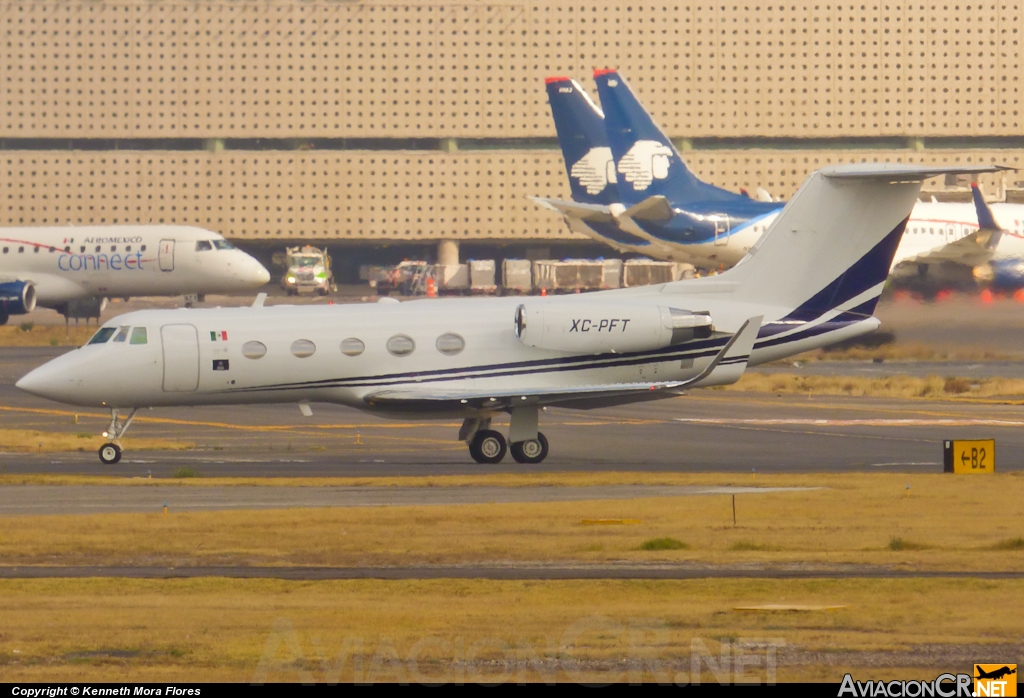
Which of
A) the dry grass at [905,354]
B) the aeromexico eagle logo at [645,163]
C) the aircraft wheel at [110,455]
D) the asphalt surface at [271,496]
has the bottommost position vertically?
the asphalt surface at [271,496]

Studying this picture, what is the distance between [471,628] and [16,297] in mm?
54351

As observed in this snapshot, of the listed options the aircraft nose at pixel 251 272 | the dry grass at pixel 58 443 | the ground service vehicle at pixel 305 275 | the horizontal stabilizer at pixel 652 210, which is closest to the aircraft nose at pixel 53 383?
the dry grass at pixel 58 443

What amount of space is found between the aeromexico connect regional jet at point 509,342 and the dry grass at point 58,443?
135 inches

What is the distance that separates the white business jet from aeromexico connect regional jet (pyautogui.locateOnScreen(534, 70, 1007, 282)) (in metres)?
15.8

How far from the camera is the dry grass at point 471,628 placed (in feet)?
37.8

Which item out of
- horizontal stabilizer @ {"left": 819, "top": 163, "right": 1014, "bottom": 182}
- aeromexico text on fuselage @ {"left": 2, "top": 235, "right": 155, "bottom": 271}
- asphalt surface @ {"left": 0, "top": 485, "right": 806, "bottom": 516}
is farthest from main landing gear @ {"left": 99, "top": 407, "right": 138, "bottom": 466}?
aeromexico text on fuselage @ {"left": 2, "top": 235, "right": 155, "bottom": 271}

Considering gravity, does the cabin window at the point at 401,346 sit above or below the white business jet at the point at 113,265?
below

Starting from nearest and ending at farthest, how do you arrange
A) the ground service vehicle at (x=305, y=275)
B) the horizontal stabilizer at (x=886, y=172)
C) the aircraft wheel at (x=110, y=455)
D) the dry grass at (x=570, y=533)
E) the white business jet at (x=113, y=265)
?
the dry grass at (x=570, y=533), the horizontal stabilizer at (x=886, y=172), the aircraft wheel at (x=110, y=455), the white business jet at (x=113, y=265), the ground service vehicle at (x=305, y=275)

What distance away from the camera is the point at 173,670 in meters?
11.7

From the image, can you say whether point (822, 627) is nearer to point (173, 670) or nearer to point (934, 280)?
point (173, 670)

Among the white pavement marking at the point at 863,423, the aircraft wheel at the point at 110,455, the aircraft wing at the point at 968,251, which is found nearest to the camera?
the aircraft wheel at the point at 110,455

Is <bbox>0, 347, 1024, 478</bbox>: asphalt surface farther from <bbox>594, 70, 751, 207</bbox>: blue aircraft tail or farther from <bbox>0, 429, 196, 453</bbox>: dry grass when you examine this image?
<bbox>594, 70, 751, 207</bbox>: blue aircraft tail

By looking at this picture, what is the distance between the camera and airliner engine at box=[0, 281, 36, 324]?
6306 cm

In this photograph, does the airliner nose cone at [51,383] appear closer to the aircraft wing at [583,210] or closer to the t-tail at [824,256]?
the t-tail at [824,256]
